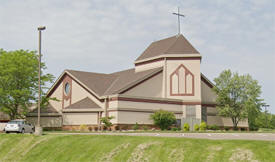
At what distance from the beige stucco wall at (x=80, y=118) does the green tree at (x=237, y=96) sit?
60.0ft

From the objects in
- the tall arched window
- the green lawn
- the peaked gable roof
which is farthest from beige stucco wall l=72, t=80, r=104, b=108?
the green lawn

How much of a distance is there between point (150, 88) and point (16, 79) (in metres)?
18.2

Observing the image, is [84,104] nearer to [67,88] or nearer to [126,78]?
[67,88]

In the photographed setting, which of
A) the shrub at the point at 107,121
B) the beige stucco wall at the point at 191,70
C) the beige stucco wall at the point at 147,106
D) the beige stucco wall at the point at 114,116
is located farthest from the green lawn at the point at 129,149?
the beige stucco wall at the point at 191,70

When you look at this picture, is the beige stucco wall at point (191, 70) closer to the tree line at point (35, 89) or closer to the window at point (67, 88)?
the tree line at point (35, 89)

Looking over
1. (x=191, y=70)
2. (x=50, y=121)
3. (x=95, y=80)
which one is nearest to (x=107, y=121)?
(x=50, y=121)

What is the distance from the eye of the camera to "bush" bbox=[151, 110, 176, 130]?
47.2m

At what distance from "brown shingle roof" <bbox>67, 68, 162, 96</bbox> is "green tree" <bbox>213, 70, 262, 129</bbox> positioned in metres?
9.88

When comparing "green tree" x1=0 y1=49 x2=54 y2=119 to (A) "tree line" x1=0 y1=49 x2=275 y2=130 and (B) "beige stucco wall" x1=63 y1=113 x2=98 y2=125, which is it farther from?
(B) "beige stucco wall" x1=63 y1=113 x2=98 y2=125

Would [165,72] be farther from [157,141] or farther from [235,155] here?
[235,155]

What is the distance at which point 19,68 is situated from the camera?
45844mm

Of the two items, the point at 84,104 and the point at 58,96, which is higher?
the point at 58,96

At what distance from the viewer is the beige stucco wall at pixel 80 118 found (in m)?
49.2

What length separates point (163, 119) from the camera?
47.3 meters
